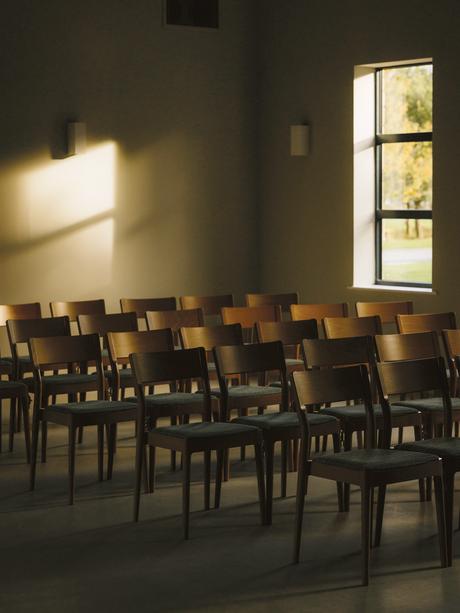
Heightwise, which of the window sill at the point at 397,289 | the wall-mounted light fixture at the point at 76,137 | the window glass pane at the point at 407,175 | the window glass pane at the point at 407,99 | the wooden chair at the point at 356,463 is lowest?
the wooden chair at the point at 356,463

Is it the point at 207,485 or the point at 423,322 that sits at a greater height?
the point at 423,322

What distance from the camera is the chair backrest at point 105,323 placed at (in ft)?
25.9

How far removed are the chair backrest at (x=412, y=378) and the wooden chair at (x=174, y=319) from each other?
2723 millimetres

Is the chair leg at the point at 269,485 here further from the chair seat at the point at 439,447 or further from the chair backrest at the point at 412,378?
the chair seat at the point at 439,447

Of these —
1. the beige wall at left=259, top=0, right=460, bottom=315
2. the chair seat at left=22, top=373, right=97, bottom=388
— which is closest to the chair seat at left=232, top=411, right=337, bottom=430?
the chair seat at left=22, top=373, right=97, bottom=388

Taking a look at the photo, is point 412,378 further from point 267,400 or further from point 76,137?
point 76,137

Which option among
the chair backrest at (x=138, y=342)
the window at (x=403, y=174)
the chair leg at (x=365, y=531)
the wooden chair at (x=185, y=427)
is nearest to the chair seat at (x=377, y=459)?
the chair leg at (x=365, y=531)

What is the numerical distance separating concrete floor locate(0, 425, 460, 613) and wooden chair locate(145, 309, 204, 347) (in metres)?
1.71

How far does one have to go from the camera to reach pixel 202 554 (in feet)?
16.5

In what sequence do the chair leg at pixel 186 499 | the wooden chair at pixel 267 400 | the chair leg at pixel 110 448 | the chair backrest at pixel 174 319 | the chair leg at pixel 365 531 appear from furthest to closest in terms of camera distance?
the chair backrest at pixel 174 319 → the chair leg at pixel 110 448 → the wooden chair at pixel 267 400 → the chair leg at pixel 186 499 → the chair leg at pixel 365 531

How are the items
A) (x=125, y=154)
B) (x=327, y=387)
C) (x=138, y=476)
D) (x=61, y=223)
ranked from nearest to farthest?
(x=327, y=387) < (x=138, y=476) < (x=61, y=223) < (x=125, y=154)

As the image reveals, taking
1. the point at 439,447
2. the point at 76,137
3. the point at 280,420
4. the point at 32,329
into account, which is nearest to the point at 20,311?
the point at 32,329

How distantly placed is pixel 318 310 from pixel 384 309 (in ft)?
1.64

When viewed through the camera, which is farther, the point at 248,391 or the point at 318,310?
the point at 318,310
